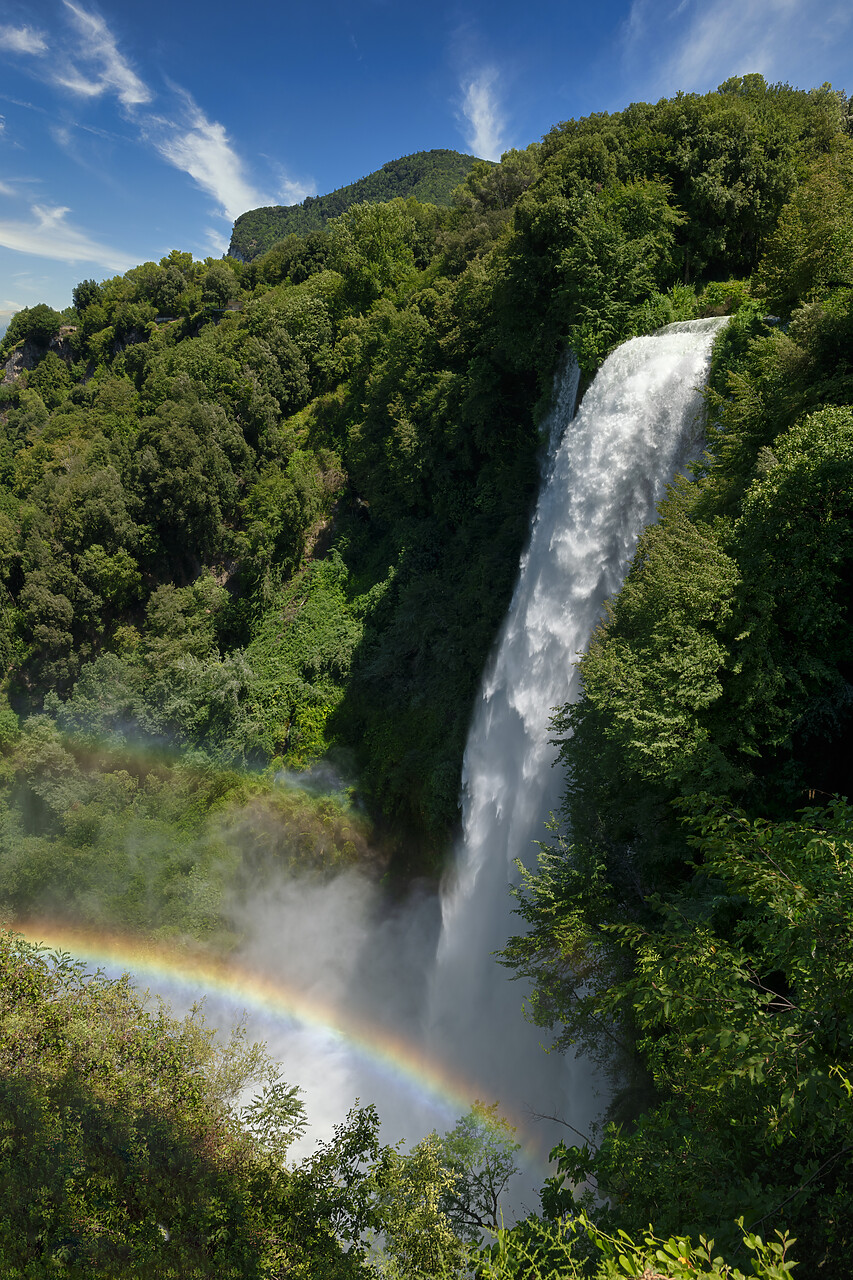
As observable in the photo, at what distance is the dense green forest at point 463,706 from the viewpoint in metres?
6.52

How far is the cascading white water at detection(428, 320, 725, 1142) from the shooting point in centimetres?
1459

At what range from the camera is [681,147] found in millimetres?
18938

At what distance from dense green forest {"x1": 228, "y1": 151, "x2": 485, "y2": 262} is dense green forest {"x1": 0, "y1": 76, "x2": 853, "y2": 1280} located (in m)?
76.2

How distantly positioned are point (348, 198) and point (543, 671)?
13579cm

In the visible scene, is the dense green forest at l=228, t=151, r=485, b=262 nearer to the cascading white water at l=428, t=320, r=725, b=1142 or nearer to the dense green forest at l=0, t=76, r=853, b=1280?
the dense green forest at l=0, t=76, r=853, b=1280

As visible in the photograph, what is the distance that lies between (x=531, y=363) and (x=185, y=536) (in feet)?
67.3

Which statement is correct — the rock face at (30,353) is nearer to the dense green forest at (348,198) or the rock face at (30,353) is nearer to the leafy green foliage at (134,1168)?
the dense green forest at (348,198)

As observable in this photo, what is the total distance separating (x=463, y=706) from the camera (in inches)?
862

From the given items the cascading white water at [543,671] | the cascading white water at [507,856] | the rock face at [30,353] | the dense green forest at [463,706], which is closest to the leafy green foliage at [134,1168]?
the dense green forest at [463,706]

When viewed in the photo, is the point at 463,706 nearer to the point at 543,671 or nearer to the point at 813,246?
the point at 543,671

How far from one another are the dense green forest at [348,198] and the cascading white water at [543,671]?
104 m

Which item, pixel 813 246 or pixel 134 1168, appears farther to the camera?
pixel 813 246

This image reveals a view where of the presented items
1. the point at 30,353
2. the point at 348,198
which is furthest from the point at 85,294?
the point at 348,198

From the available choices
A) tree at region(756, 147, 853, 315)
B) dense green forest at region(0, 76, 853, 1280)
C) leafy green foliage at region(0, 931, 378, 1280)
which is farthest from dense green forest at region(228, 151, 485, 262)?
leafy green foliage at region(0, 931, 378, 1280)
